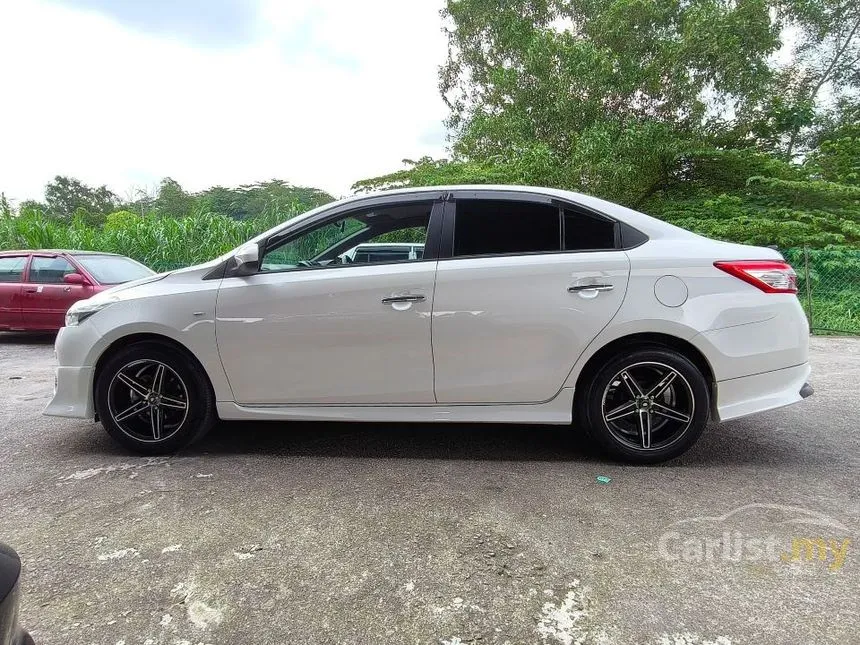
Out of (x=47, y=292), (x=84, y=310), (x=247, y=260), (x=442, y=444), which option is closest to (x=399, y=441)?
Answer: (x=442, y=444)

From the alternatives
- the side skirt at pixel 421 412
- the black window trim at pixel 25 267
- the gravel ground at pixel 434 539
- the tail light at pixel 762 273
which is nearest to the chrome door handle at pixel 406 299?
the side skirt at pixel 421 412

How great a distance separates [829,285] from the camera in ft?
28.7

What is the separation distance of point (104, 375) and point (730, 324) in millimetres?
3744

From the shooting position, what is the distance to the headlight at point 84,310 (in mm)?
3242

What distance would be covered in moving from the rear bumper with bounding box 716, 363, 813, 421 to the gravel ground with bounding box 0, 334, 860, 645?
36 cm

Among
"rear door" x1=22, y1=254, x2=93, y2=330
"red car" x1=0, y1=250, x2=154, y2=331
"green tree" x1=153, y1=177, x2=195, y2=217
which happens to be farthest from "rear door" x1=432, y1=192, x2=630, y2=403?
"green tree" x1=153, y1=177, x2=195, y2=217

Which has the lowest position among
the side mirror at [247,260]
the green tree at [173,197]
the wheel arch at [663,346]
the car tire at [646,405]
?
the car tire at [646,405]

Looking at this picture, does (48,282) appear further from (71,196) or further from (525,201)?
(71,196)

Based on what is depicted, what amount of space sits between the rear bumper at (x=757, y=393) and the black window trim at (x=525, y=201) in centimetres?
98

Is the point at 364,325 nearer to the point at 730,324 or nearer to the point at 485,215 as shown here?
the point at 485,215

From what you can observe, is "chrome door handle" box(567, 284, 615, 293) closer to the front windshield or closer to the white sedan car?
the white sedan car

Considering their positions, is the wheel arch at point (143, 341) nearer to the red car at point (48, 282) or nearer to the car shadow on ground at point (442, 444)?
the car shadow on ground at point (442, 444)

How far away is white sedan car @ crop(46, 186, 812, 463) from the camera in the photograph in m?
2.91

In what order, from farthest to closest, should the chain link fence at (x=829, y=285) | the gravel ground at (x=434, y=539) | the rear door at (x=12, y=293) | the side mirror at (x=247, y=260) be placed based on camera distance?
the chain link fence at (x=829, y=285), the rear door at (x=12, y=293), the side mirror at (x=247, y=260), the gravel ground at (x=434, y=539)
